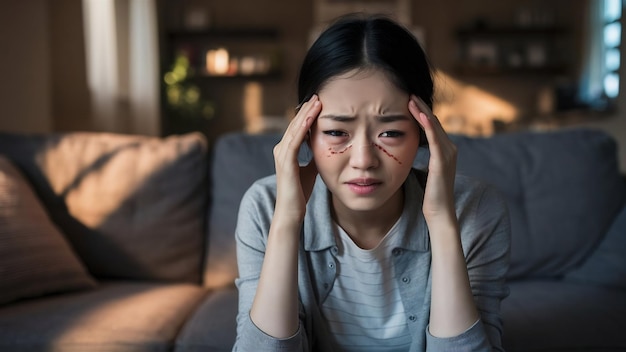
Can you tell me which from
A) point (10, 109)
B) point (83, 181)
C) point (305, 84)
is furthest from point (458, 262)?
point (10, 109)

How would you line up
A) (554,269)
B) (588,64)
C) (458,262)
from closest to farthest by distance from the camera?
(458,262)
(554,269)
(588,64)

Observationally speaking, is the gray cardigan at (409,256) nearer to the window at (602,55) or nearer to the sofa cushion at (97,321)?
the sofa cushion at (97,321)

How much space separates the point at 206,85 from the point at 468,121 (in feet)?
10.6

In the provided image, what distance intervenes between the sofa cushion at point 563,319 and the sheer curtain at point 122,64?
10.6 feet

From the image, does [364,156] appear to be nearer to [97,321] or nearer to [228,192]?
[97,321]

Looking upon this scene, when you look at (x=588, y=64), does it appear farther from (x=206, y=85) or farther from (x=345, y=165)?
(x=345, y=165)

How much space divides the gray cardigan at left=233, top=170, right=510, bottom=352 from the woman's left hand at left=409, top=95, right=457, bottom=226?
116 mm

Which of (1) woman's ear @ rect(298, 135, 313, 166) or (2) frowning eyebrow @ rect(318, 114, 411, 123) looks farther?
(1) woman's ear @ rect(298, 135, 313, 166)

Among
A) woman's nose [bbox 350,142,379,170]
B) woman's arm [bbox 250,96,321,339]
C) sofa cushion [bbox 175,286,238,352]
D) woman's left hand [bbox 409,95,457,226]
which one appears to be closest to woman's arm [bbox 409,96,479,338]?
woman's left hand [bbox 409,95,457,226]

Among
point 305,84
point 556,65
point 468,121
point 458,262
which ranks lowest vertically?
point 468,121

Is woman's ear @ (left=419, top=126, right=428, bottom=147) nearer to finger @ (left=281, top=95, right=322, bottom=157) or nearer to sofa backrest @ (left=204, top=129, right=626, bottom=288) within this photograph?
finger @ (left=281, top=95, right=322, bottom=157)

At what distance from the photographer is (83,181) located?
2.03 meters

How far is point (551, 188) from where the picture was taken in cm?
197

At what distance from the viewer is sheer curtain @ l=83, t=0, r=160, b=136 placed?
410 centimetres
